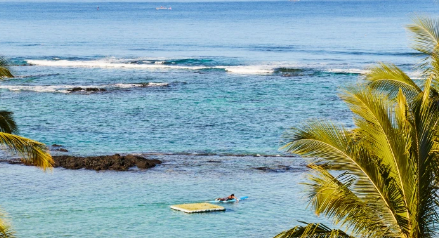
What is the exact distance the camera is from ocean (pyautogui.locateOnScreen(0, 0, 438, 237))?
923 inches

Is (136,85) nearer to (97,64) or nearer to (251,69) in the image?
(251,69)

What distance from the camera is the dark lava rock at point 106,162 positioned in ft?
97.3

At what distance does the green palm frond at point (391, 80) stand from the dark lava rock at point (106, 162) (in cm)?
1731

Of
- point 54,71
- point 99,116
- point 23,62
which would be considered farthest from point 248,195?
point 23,62

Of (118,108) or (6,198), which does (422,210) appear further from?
(118,108)

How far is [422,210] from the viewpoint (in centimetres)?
1073

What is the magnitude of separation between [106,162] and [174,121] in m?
12.4

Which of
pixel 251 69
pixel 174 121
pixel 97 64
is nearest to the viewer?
pixel 174 121

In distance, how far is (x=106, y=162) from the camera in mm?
29984

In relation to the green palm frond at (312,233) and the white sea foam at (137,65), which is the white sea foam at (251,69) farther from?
the green palm frond at (312,233)

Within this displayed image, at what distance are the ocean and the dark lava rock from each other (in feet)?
2.02

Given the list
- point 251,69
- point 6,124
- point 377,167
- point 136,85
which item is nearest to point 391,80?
point 377,167

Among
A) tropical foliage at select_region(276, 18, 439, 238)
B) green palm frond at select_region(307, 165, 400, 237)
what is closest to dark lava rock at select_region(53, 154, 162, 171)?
green palm frond at select_region(307, 165, 400, 237)

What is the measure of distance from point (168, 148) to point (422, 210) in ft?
80.2
